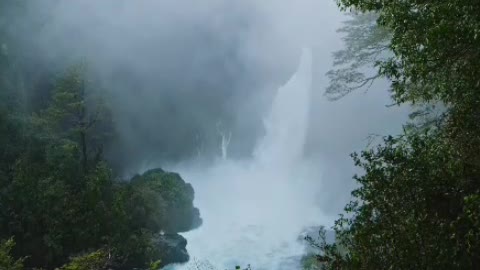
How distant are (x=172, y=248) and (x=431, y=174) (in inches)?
791

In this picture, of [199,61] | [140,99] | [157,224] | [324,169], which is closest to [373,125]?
[324,169]

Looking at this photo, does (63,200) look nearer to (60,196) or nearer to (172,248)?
(60,196)

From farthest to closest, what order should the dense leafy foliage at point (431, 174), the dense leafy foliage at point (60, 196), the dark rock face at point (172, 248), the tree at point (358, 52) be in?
the dark rock face at point (172, 248) → the dense leafy foliage at point (60, 196) → the tree at point (358, 52) → the dense leafy foliage at point (431, 174)

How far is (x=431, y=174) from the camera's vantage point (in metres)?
4.30

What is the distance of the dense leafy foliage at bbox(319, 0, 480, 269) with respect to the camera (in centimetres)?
383

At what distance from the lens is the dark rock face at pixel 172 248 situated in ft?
73.2

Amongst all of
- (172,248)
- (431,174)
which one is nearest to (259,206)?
(172,248)

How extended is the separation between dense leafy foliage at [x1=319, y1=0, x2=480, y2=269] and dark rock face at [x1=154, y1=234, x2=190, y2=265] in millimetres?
18435

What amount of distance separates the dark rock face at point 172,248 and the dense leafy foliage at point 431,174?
1843cm

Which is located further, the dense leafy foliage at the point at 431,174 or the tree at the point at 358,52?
the tree at the point at 358,52

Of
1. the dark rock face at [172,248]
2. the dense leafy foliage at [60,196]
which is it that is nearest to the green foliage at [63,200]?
the dense leafy foliage at [60,196]

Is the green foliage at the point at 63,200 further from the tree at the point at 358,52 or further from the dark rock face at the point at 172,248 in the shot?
the tree at the point at 358,52

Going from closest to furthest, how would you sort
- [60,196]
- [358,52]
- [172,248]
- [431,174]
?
[431,174] < [358,52] < [60,196] < [172,248]

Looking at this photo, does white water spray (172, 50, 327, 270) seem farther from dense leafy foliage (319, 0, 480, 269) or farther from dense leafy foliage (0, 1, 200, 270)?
dense leafy foliage (319, 0, 480, 269)
